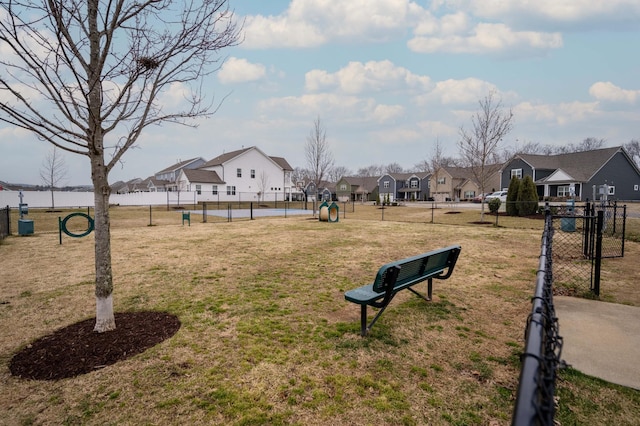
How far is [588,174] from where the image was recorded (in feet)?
130

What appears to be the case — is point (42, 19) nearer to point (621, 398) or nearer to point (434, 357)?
point (434, 357)

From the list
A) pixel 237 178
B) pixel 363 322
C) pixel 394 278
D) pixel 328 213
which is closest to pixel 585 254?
pixel 394 278

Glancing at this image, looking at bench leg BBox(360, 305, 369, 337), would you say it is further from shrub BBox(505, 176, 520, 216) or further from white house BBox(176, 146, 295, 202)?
white house BBox(176, 146, 295, 202)

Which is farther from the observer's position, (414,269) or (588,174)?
(588,174)

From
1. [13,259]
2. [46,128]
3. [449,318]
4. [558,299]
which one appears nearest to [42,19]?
[46,128]

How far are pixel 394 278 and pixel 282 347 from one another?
62.1 inches

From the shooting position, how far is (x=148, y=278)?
23.2 ft

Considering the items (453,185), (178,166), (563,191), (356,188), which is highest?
(178,166)

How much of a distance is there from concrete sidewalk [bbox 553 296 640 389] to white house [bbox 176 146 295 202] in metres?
44.8

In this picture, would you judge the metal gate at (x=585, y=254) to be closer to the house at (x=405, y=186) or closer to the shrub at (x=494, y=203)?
the shrub at (x=494, y=203)

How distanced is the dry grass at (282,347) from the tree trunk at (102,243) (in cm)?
93

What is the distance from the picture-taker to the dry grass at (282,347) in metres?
2.84

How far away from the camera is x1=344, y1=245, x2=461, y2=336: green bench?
3.98 m

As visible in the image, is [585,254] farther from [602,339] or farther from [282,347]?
[282,347]
